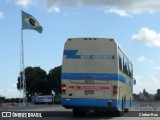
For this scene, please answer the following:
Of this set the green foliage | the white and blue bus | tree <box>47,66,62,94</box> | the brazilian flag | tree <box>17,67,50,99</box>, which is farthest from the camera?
tree <box>17,67,50,99</box>

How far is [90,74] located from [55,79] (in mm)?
98077

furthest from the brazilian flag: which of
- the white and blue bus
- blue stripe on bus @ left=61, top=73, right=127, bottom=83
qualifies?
blue stripe on bus @ left=61, top=73, right=127, bottom=83

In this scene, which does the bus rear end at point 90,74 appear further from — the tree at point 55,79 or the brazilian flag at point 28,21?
the tree at point 55,79

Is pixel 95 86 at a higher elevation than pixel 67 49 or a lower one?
lower

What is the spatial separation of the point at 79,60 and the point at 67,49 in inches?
32.1

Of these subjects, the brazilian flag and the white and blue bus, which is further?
the brazilian flag

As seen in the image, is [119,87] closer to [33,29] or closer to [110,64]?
[110,64]

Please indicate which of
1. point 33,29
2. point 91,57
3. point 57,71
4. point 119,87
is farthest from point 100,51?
point 57,71

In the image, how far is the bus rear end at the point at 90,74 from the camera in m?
23.9

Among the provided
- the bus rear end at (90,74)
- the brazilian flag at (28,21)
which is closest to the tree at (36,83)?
the brazilian flag at (28,21)

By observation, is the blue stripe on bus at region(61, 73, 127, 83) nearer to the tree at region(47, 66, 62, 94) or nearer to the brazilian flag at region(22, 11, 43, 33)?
the brazilian flag at region(22, 11, 43, 33)

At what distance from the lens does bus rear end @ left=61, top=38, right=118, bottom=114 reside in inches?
940

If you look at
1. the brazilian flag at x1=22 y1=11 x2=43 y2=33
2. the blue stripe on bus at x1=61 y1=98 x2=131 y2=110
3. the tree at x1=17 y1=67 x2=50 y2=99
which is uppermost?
the brazilian flag at x1=22 y1=11 x2=43 y2=33

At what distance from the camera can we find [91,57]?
961 inches
